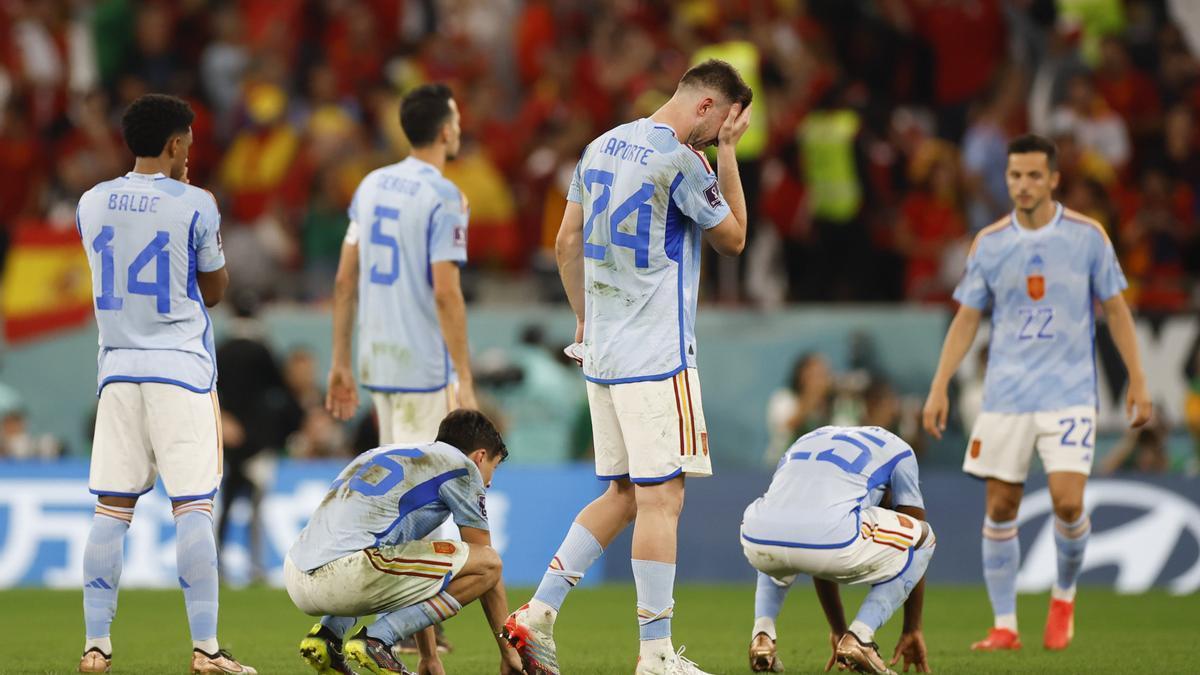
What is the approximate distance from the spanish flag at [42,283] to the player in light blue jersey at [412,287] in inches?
297

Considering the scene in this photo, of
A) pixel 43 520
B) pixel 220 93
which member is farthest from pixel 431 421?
pixel 220 93

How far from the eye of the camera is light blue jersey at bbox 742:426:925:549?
7.39 metres

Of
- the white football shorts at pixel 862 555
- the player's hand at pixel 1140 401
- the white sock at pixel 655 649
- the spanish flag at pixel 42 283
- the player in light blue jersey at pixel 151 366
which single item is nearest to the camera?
the white sock at pixel 655 649

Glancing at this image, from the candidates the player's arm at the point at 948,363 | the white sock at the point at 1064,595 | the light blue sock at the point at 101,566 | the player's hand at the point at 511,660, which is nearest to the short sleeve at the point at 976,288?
the player's arm at the point at 948,363

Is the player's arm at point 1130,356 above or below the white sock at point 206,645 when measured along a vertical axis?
above

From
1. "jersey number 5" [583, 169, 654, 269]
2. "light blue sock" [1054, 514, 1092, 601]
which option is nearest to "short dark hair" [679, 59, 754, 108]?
"jersey number 5" [583, 169, 654, 269]

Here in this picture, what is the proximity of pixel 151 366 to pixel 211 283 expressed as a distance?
46cm

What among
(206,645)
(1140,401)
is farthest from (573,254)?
(1140,401)

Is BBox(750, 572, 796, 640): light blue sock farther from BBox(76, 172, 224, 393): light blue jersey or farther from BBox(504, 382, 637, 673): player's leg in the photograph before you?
BBox(76, 172, 224, 393): light blue jersey

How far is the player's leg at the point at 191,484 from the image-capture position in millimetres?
7535

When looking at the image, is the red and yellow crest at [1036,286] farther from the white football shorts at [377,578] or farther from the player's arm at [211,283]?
the player's arm at [211,283]

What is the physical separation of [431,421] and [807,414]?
6.44 metres

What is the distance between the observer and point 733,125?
23.4ft

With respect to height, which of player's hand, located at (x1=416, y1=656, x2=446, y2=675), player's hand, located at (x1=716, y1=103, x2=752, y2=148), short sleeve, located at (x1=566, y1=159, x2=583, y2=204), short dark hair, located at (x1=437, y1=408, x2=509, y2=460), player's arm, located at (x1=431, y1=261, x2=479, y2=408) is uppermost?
player's hand, located at (x1=716, y1=103, x2=752, y2=148)
